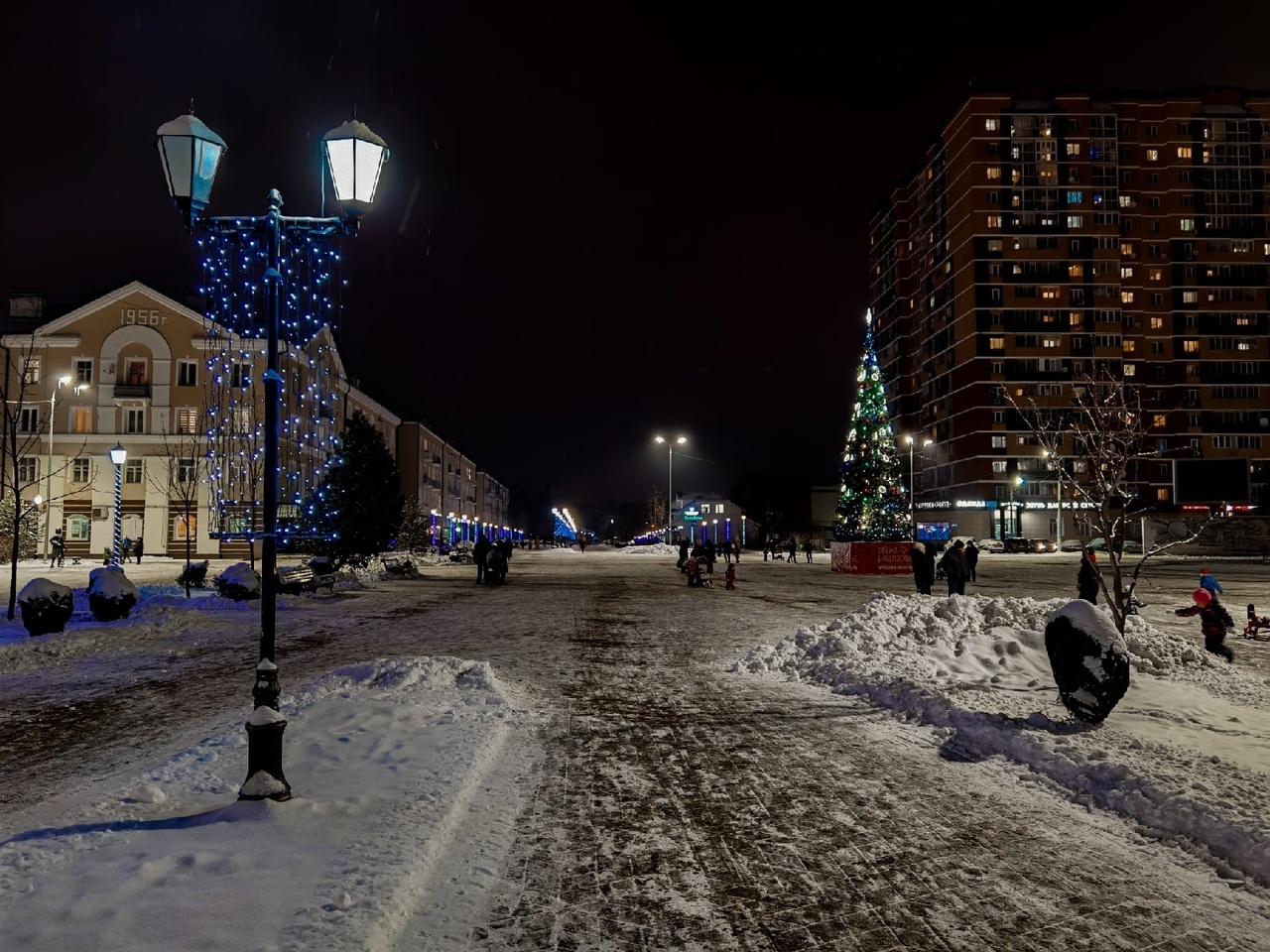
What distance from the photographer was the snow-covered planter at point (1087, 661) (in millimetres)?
7160

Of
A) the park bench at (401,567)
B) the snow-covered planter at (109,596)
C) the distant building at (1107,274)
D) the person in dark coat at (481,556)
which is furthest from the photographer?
the distant building at (1107,274)

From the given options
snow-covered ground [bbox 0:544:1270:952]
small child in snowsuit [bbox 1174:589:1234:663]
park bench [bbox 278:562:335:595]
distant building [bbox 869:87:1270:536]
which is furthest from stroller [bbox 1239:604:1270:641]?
distant building [bbox 869:87:1270:536]

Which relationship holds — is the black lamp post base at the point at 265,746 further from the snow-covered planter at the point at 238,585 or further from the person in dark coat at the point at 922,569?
the person in dark coat at the point at 922,569

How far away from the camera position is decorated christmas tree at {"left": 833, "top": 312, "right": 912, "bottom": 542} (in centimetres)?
4072

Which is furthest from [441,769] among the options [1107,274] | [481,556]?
[1107,274]

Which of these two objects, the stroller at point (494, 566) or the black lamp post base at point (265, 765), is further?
the stroller at point (494, 566)

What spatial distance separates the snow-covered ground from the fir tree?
57.8 ft

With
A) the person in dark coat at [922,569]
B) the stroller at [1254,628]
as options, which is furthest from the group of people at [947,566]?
the stroller at [1254,628]

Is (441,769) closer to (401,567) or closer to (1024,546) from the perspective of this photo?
(401,567)

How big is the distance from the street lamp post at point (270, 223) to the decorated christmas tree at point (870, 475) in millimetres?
36522

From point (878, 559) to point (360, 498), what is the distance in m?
23.0

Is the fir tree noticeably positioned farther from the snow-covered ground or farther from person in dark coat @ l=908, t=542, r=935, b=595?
person in dark coat @ l=908, t=542, r=935, b=595

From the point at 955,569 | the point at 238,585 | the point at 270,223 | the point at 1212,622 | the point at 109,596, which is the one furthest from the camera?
the point at 955,569

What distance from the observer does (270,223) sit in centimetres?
568
